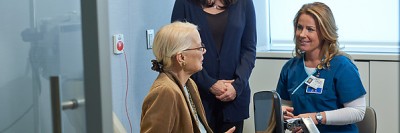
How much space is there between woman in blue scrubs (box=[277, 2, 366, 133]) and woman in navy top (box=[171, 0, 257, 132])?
0.42 metres

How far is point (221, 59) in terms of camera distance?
278cm

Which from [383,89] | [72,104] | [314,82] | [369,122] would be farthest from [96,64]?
[383,89]

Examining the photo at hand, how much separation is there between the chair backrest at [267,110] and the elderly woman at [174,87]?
0.74ft

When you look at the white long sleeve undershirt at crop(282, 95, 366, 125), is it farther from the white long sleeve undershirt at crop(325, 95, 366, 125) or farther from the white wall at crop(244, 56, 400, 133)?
the white wall at crop(244, 56, 400, 133)

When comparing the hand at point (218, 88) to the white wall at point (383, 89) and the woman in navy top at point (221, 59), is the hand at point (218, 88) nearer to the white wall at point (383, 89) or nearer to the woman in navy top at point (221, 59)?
the woman in navy top at point (221, 59)

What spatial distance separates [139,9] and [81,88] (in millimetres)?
1837

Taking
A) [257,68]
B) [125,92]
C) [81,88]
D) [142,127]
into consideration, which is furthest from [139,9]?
[81,88]

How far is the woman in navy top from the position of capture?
2.74 meters

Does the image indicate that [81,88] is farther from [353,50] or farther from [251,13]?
[353,50]

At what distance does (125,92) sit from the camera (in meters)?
3.05

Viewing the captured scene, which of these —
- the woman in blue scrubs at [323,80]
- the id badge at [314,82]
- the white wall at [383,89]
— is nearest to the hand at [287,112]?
the woman in blue scrubs at [323,80]

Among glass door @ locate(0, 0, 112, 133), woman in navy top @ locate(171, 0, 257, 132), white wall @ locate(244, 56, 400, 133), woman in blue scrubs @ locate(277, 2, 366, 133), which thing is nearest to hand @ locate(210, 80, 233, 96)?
woman in navy top @ locate(171, 0, 257, 132)

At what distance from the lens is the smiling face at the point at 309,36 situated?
2.34 metres

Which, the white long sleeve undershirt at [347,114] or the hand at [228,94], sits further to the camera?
the hand at [228,94]
